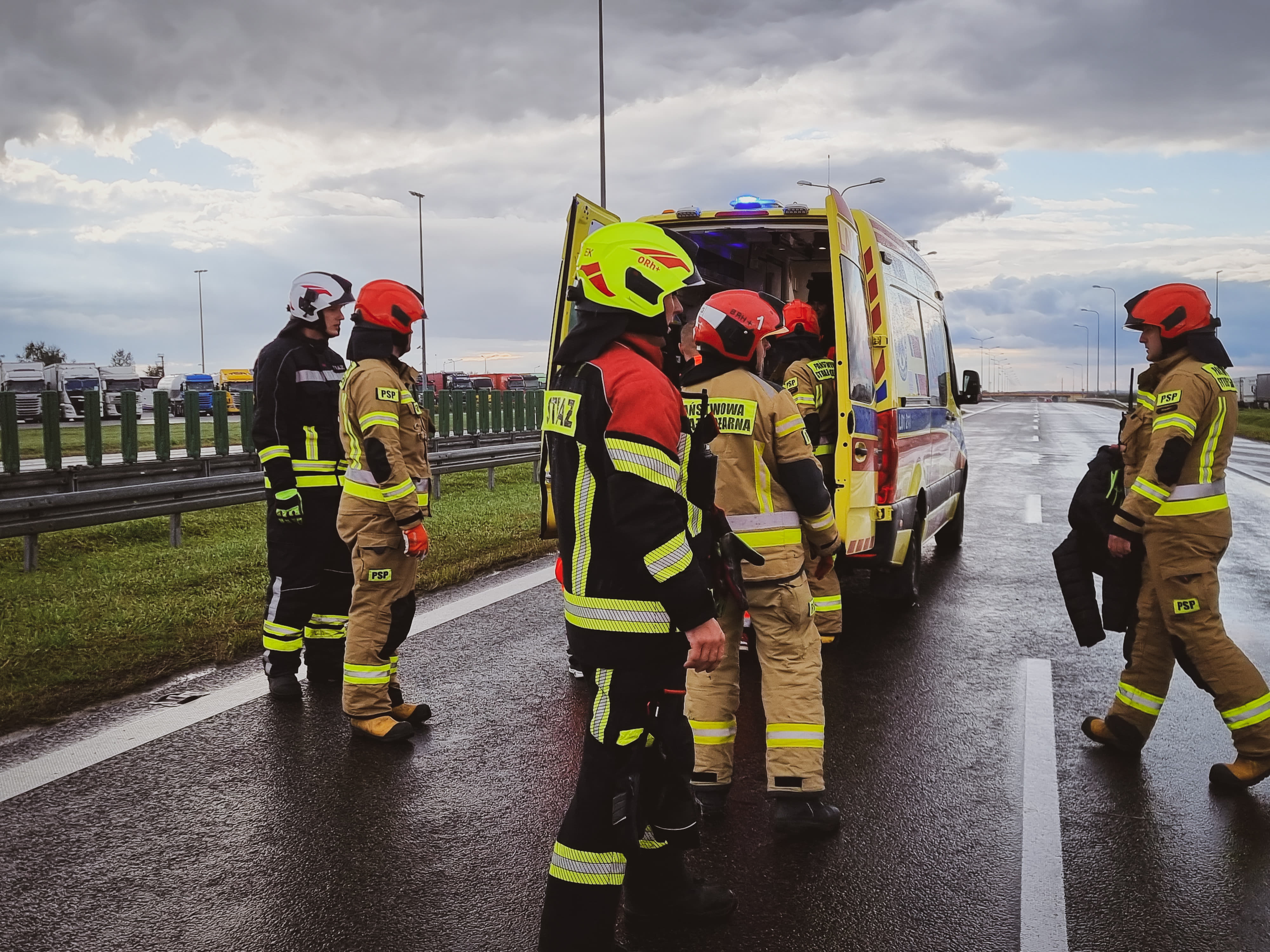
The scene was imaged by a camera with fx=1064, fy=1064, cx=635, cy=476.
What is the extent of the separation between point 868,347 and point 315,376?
3042 mm

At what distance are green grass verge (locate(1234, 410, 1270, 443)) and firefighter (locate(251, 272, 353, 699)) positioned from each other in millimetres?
21746

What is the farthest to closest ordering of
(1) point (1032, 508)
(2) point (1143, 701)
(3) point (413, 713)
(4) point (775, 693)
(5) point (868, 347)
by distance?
(1) point (1032, 508) → (5) point (868, 347) → (3) point (413, 713) → (2) point (1143, 701) → (4) point (775, 693)

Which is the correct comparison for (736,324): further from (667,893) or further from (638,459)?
(667,893)

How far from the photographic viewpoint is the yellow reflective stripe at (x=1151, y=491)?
4.27 metres

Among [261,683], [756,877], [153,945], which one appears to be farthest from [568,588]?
[261,683]

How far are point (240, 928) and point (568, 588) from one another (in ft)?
4.57

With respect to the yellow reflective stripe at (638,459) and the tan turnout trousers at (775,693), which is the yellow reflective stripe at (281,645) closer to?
the tan turnout trousers at (775,693)

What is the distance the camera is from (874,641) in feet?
21.8

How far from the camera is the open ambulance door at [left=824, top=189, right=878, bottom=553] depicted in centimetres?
578

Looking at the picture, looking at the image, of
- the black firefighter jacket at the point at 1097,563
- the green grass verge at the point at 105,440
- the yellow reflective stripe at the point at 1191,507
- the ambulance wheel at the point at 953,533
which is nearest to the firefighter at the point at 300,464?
the black firefighter jacket at the point at 1097,563

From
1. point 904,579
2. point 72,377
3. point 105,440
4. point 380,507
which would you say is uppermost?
point 72,377

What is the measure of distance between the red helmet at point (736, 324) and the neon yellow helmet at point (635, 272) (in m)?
0.99

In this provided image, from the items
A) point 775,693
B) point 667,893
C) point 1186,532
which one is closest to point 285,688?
point 775,693

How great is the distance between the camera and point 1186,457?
4.26 m
